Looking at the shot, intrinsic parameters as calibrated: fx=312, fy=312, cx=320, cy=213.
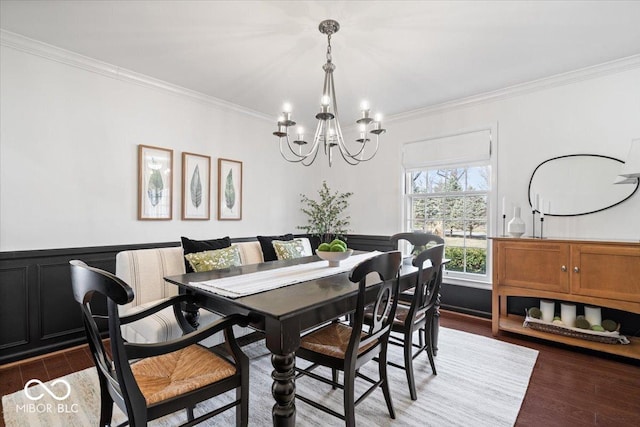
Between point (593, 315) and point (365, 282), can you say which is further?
point (593, 315)

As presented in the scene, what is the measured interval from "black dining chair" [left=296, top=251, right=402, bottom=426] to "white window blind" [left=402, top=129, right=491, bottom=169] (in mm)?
2619

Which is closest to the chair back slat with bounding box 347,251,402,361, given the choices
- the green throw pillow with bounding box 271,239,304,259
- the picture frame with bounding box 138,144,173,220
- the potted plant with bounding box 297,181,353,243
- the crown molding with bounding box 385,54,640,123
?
the green throw pillow with bounding box 271,239,304,259

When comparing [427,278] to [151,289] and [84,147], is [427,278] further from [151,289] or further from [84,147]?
[84,147]

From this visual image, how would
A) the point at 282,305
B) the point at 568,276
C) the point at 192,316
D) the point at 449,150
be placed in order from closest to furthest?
the point at 282,305 → the point at 192,316 → the point at 568,276 → the point at 449,150

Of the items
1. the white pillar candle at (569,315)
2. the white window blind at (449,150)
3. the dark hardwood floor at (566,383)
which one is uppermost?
the white window blind at (449,150)

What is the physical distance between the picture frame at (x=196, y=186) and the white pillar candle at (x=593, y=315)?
13.4ft

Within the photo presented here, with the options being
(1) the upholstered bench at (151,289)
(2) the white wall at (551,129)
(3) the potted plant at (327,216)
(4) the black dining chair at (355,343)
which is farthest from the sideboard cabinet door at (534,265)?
(1) the upholstered bench at (151,289)

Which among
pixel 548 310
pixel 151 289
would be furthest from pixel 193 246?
pixel 548 310

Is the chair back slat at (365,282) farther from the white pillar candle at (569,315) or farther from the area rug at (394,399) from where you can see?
the white pillar candle at (569,315)

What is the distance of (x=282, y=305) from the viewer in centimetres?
138

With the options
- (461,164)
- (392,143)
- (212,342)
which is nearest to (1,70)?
(212,342)

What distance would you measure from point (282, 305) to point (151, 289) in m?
1.74

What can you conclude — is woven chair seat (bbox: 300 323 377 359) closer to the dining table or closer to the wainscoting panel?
the dining table

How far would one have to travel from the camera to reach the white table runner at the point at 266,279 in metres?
1.62
